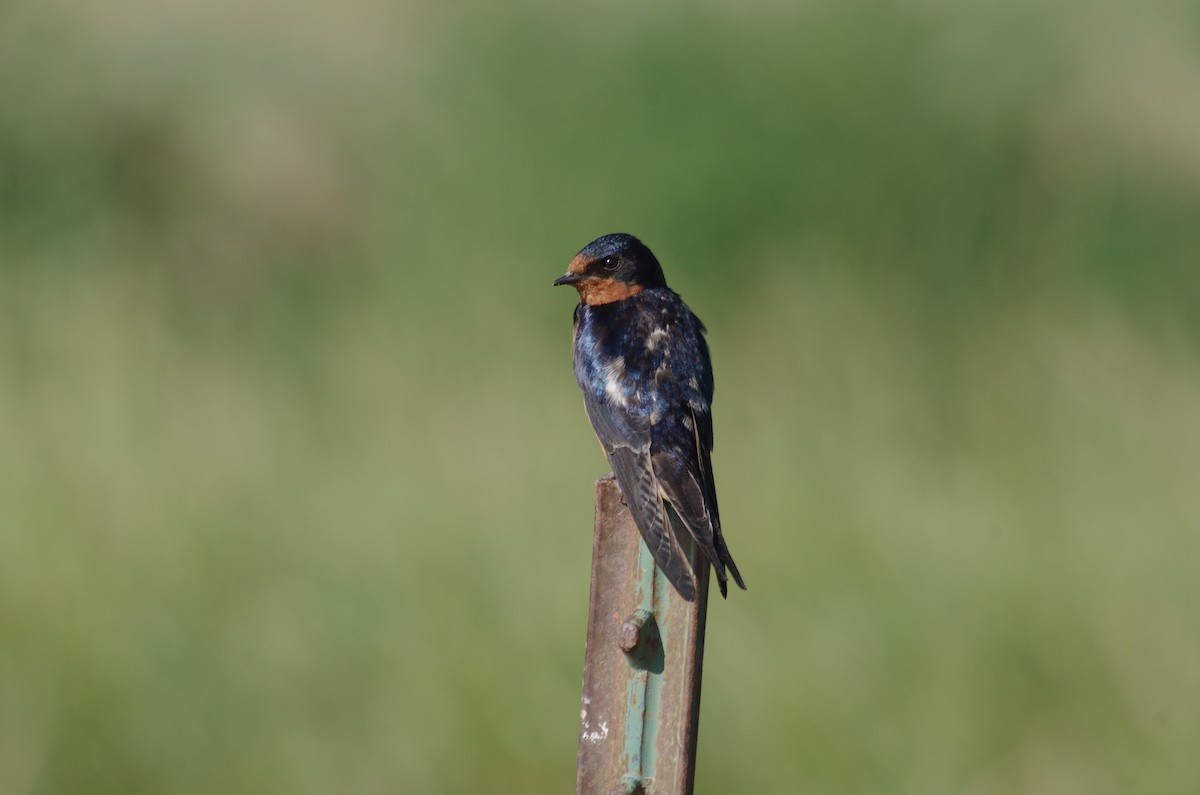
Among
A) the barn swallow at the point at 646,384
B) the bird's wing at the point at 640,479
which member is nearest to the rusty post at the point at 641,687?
the bird's wing at the point at 640,479

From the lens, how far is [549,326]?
17.3 ft

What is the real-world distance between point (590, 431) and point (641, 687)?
228 cm

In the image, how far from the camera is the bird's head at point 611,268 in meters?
3.33

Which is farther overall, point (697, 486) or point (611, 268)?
point (611, 268)

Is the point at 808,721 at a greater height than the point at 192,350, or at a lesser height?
lesser

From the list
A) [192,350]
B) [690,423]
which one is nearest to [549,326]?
[192,350]

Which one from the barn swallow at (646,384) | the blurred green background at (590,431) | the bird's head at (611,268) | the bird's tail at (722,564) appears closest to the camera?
the bird's tail at (722,564)

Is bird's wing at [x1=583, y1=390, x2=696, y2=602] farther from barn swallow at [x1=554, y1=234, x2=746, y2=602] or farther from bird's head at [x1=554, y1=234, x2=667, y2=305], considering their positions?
bird's head at [x1=554, y1=234, x2=667, y2=305]

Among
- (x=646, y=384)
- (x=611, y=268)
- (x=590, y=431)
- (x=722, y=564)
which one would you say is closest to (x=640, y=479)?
(x=722, y=564)

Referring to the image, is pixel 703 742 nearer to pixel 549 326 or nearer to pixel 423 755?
pixel 423 755

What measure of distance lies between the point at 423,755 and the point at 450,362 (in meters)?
1.52

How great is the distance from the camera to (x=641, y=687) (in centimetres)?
212

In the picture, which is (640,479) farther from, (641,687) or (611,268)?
(611,268)

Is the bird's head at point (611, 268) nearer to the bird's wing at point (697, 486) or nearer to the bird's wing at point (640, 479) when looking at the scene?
Result: the bird's wing at point (640, 479)
